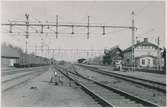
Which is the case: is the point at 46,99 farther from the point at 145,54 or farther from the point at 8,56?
the point at 8,56

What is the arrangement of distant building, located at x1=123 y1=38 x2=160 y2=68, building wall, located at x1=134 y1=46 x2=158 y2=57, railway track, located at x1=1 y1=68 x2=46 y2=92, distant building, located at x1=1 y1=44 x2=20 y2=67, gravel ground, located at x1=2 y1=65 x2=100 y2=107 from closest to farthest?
gravel ground, located at x1=2 y1=65 x2=100 y2=107 → railway track, located at x1=1 y1=68 x2=46 y2=92 → distant building, located at x1=123 y1=38 x2=160 y2=68 → building wall, located at x1=134 y1=46 x2=158 y2=57 → distant building, located at x1=1 y1=44 x2=20 y2=67

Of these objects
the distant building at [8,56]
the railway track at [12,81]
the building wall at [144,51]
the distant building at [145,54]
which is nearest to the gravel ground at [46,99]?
the railway track at [12,81]

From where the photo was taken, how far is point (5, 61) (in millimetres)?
77875

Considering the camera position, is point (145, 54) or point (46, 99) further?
point (145, 54)

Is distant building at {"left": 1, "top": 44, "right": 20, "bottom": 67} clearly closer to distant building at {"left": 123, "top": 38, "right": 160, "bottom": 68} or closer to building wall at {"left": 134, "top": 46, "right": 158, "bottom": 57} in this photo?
distant building at {"left": 123, "top": 38, "right": 160, "bottom": 68}

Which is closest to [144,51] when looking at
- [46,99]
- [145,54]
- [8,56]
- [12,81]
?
[145,54]

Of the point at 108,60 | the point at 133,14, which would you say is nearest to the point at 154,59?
the point at 108,60

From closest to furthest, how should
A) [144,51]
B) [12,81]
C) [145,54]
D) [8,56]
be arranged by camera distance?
[12,81] → [145,54] → [144,51] → [8,56]

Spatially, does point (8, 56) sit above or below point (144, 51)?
below

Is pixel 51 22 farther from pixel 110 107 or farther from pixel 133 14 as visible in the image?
pixel 110 107

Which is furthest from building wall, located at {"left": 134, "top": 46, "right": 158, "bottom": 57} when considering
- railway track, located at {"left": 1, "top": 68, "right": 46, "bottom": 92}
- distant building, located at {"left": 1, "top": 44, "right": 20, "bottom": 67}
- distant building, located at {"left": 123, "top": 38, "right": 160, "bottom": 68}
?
railway track, located at {"left": 1, "top": 68, "right": 46, "bottom": 92}

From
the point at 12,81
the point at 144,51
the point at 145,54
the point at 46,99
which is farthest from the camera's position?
the point at 144,51

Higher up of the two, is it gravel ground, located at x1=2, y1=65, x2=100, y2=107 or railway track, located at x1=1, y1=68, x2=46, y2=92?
railway track, located at x1=1, y1=68, x2=46, y2=92

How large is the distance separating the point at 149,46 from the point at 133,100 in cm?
6890
